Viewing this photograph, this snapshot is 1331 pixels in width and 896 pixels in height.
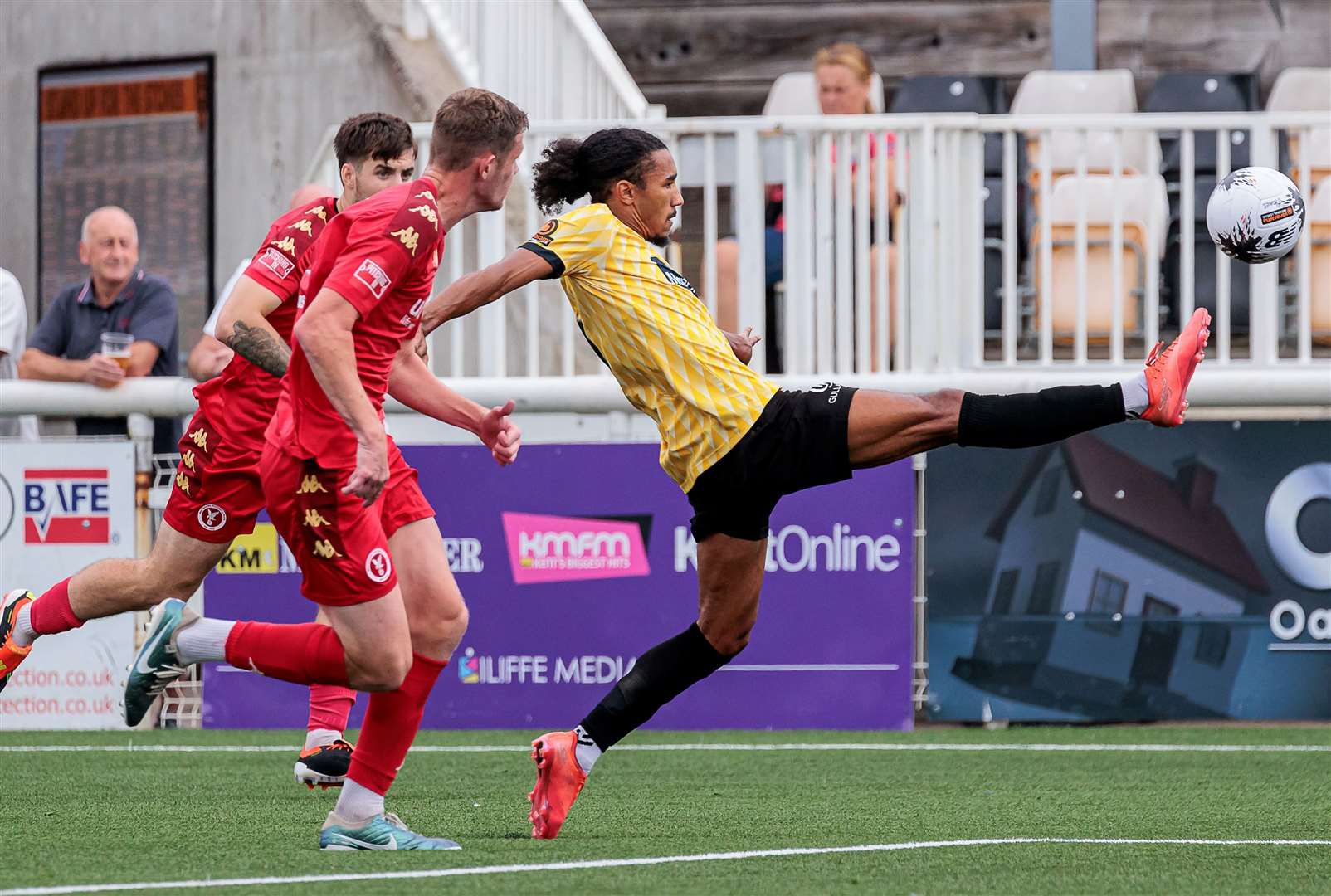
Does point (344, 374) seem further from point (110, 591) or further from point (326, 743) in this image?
point (326, 743)

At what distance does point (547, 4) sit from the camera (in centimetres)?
1087

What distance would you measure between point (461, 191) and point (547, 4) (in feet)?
19.5

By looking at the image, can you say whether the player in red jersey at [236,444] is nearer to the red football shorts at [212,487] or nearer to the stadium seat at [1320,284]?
the red football shorts at [212,487]

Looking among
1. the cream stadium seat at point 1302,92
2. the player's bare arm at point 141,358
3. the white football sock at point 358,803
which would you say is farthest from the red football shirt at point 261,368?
the cream stadium seat at point 1302,92

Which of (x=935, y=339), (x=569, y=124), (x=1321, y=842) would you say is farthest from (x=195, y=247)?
(x=1321, y=842)

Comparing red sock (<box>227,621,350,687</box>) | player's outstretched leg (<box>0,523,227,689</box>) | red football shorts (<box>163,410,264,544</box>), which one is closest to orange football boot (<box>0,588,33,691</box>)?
player's outstretched leg (<box>0,523,227,689</box>)

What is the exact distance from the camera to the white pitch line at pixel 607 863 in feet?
14.4

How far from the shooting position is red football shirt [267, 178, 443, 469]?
481 cm

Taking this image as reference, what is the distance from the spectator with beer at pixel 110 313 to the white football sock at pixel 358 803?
185 inches

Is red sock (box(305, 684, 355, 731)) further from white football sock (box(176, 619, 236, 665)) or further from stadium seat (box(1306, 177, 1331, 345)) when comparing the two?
stadium seat (box(1306, 177, 1331, 345))

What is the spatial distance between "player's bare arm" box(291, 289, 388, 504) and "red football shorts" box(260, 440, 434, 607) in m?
0.22

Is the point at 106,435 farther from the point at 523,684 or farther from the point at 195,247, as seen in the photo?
the point at 195,247

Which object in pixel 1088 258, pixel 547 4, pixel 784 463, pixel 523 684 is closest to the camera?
pixel 784 463

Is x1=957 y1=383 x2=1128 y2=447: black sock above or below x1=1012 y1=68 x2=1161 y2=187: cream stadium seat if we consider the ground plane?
below
